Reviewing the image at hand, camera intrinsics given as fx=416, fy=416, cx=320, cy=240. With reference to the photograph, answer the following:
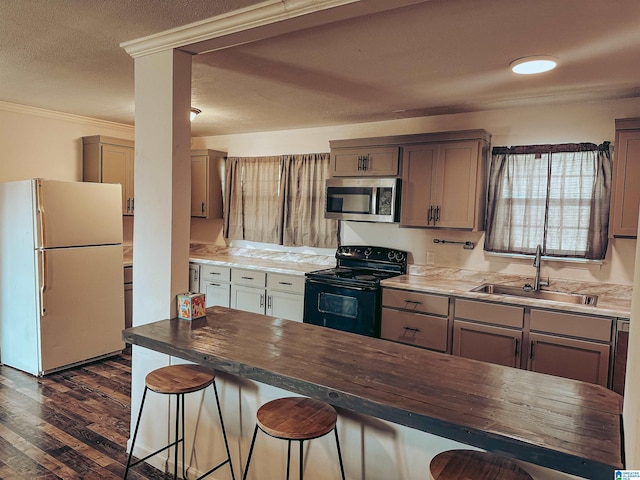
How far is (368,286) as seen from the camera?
3521 mm

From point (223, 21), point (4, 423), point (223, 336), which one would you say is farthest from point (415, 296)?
point (4, 423)

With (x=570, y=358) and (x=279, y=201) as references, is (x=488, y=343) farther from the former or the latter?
(x=279, y=201)

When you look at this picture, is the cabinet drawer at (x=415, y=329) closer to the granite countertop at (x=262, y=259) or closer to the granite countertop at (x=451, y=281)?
the granite countertop at (x=451, y=281)

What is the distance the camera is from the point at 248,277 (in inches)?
173

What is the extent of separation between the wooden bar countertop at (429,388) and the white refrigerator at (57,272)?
6.58ft

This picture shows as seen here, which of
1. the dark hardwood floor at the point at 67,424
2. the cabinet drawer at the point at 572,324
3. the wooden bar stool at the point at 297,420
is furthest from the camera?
the cabinet drawer at the point at 572,324

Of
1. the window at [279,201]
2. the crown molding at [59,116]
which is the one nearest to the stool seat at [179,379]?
the window at [279,201]

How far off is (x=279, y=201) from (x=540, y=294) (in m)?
2.82

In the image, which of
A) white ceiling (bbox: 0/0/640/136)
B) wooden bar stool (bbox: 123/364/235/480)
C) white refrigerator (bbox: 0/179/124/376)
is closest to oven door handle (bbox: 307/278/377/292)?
white ceiling (bbox: 0/0/640/136)

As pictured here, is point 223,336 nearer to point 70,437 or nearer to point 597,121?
point 70,437

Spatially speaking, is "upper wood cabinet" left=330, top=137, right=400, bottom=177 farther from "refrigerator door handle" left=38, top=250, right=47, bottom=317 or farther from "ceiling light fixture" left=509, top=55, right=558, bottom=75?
"refrigerator door handle" left=38, top=250, right=47, bottom=317

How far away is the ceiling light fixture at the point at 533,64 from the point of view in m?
2.36

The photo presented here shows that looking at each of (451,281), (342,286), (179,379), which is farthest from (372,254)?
(179,379)

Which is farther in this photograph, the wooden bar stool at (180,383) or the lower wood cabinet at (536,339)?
the lower wood cabinet at (536,339)
